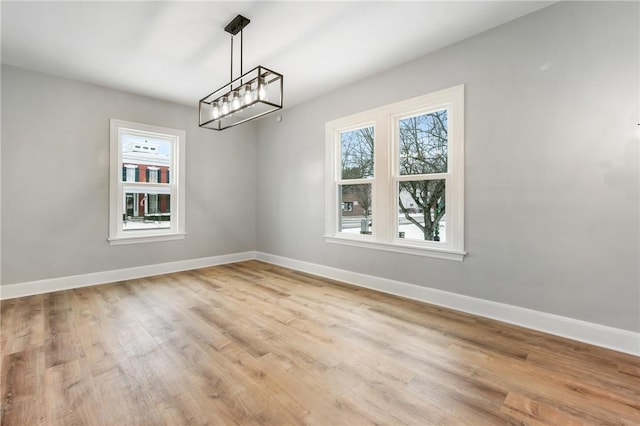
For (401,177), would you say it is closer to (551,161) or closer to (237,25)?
(551,161)

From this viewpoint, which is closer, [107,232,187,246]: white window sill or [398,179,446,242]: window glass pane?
[398,179,446,242]: window glass pane

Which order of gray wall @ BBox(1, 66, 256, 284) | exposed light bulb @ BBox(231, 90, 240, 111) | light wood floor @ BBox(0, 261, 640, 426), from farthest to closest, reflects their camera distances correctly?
gray wall @ BBox(1, 66, 256, 284), exposed light bulb @ BBox(231, 90, 240, 111), light wood floor @ BBox(0, 261, 640, 426)

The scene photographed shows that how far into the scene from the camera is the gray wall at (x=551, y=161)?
2.23 metres

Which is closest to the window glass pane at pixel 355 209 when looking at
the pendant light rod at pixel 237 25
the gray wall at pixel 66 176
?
the pendant light rod at pixel 237 25

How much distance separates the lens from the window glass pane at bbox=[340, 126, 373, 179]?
4.02m

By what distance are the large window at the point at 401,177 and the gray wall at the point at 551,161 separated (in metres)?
0.14

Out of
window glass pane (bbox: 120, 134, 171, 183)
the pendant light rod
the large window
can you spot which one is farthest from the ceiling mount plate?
window glass pane (bbox: 120, 134, 171, 183)

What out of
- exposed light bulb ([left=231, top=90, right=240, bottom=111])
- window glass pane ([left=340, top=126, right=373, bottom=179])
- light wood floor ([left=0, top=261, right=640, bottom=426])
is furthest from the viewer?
window glass pane ([left=340, top=126, right=373, bottom=179])

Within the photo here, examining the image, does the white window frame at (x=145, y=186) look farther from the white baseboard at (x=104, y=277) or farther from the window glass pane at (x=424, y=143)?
the window glass pane at (x=424, y=143)

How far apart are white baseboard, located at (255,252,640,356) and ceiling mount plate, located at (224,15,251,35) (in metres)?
3.17

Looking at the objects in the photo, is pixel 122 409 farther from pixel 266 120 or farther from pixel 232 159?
pixel 266 120

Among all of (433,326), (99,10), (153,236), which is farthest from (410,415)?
(153,236)

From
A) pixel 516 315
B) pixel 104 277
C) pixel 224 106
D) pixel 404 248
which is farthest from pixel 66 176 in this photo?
pixel 516 315

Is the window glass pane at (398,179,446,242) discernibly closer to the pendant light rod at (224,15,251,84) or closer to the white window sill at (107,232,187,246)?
the pendant light rod at (224,15,251,84)
